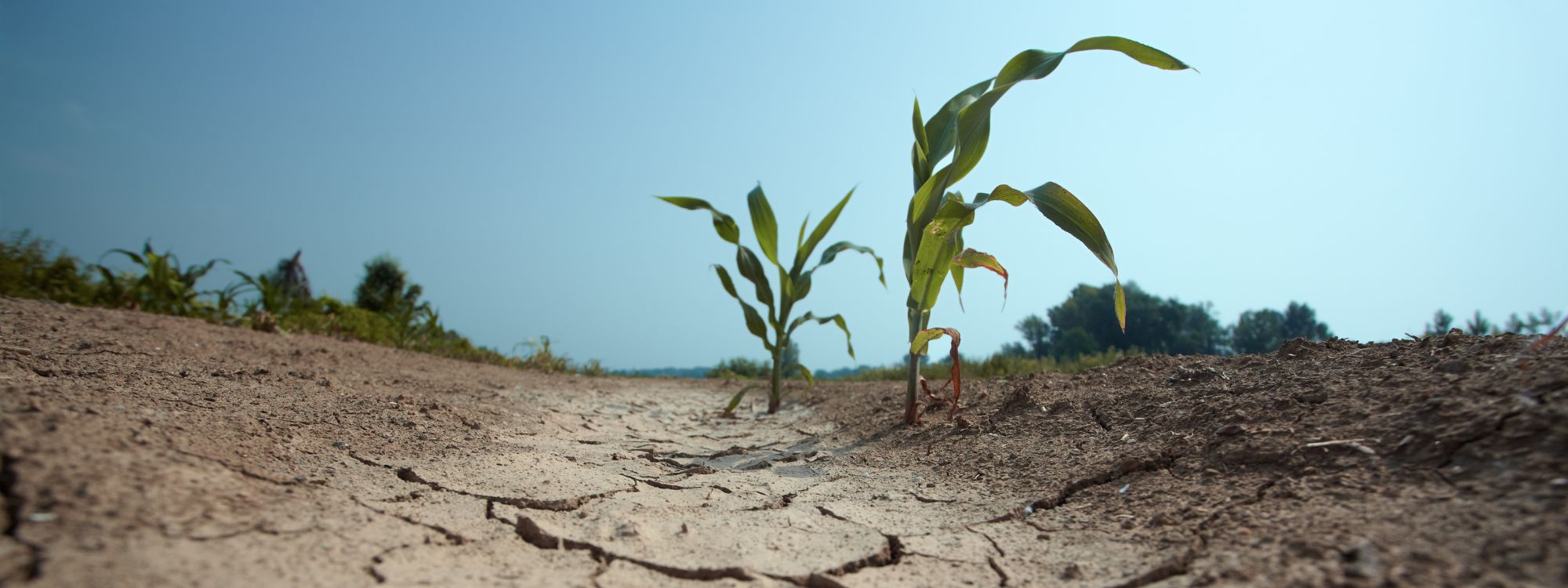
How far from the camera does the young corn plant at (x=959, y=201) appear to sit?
2.36 metres

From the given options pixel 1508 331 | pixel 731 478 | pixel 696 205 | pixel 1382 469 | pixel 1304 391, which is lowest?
pixel 731 478

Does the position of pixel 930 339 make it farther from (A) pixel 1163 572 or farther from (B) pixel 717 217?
(B) pixel 717 217

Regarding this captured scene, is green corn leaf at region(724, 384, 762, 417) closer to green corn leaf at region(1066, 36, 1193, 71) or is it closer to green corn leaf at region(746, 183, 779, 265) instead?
green corn leaf at region(746, 183, 779, 265)

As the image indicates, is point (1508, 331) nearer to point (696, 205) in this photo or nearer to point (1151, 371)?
point (1151, 371)

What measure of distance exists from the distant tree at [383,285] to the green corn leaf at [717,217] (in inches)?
274

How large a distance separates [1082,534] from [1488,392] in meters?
0.95

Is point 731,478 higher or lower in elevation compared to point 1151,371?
lower

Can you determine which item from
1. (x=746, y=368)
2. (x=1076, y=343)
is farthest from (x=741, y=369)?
(x=1076, y=343)

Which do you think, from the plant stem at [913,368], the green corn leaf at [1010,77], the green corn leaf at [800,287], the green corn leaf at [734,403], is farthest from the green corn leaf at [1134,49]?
the green corn leaf at [734,403]

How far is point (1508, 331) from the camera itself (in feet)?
6.41

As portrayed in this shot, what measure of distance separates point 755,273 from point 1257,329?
37.9 ft

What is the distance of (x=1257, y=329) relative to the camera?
39.3ft

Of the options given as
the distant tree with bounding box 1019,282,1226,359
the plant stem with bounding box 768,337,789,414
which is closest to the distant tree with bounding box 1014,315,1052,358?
the distant tree with bounding box 1019,282,1226,359

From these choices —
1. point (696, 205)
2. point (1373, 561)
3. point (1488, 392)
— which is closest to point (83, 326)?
point (696, 205)
